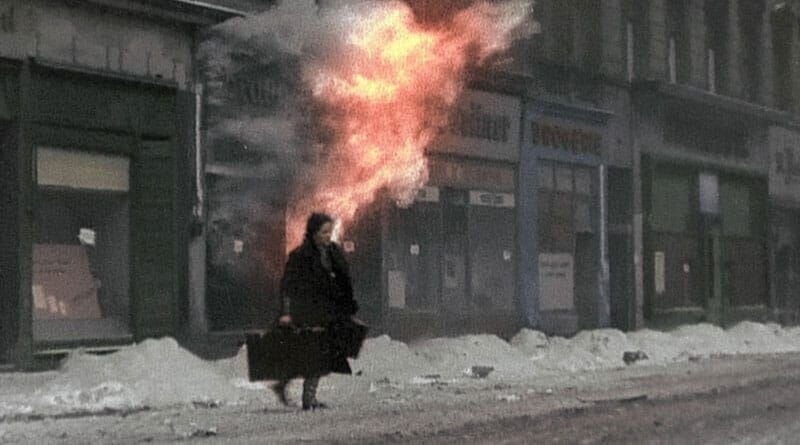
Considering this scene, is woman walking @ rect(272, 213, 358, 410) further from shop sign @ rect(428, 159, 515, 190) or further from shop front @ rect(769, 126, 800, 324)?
shop front @ rect(769, 126, 800, 324)

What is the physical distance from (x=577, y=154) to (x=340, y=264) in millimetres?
14921

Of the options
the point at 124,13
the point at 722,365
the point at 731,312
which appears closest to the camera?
the point at 124,13

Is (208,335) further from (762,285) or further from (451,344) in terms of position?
(762,285)

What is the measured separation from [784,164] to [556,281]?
12.3 metres

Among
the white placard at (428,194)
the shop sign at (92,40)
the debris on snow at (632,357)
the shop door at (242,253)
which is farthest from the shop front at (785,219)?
the shop sign at (92,40)

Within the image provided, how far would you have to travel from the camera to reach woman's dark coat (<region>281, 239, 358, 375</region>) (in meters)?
12.2

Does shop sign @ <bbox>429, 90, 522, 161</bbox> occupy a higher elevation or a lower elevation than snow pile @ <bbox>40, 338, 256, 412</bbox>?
higher

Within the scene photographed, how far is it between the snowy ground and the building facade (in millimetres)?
734

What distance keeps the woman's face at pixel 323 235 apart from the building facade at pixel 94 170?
4859 mm

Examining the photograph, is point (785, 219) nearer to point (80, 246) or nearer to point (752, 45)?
point (752, 45)

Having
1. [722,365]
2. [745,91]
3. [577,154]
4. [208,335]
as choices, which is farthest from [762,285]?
[208,335]

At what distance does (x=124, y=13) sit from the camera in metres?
16.8

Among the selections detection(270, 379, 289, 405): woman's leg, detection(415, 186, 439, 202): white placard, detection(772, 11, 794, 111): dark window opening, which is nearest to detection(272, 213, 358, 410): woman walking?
detection(270, 379, 289, 405): woman's leg

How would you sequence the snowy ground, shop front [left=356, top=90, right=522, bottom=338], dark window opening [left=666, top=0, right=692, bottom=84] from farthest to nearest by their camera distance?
dark window opening [left=666, top=0, right=692, bottom=84] → shop front [left=356, top=90, right=522, bottom=338] → the snowy ground
